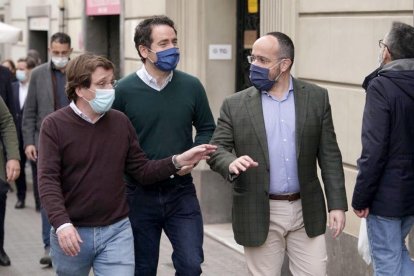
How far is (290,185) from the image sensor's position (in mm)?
5184

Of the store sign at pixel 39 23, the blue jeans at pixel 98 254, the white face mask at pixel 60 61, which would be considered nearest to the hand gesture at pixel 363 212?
the blue jeans at pixel 98 254

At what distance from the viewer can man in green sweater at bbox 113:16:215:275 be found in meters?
5.56

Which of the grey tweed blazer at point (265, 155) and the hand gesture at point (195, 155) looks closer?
the hand gesture at point (195, 155)

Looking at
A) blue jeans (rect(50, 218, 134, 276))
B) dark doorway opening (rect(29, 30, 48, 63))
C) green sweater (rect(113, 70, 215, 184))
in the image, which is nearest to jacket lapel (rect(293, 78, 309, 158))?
green sweater (rect(113, 70, 215, 184))

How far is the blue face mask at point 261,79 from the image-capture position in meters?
5.18

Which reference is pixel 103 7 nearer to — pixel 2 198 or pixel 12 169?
pixel 2 198

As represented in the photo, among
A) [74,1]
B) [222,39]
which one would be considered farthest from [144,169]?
[74,1]

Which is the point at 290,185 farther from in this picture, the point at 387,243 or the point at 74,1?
the point at 74,1

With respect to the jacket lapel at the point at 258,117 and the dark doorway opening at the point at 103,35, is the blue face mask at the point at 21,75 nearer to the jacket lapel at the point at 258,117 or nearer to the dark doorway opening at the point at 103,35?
the dark doorway opening at the point at 103,35

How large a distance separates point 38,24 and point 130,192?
12795 mm

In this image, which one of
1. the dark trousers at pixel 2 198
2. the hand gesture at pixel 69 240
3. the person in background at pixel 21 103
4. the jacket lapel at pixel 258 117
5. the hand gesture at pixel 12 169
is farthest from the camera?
the person in background at pixel 21 103

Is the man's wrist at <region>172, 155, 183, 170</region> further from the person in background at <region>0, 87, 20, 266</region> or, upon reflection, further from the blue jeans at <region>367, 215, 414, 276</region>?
the person in background at <region>0, 87, 20, 266</region>

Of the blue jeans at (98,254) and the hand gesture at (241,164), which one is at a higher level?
the hand gesture at (241,164)

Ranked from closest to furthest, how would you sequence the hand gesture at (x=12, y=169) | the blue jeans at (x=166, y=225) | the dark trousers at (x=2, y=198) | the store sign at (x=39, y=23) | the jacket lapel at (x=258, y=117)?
the jacket lapel at (x=258, y=117) → the blue jeans at (x=166, y=225) → the hand gesture at (x=12, y=169) → the dark trousers at (x=2, y=198) → the store sign at (x=39, y=23)
